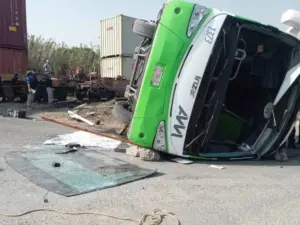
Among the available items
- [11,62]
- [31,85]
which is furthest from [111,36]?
[31,85]

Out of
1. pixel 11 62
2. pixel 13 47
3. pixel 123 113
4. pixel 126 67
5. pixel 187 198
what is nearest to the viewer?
pixel 187 198

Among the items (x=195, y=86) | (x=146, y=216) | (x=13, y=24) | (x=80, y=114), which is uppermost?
(x=13, y=24)

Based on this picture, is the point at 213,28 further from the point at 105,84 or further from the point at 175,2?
the point at 105,84

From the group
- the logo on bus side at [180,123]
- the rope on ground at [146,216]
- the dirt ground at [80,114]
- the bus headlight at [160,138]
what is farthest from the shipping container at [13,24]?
the rope on ground at [146,216]

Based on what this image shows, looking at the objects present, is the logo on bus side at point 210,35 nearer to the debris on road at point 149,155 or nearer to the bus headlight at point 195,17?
the bus headlight at point 195,17

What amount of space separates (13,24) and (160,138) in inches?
419

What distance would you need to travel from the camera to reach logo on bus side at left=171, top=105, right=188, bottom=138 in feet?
16.6

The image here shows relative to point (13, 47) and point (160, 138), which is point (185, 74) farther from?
point (13, 47)

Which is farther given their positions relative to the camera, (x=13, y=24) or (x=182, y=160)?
(x=13, y=24)

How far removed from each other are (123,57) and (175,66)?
467 inches

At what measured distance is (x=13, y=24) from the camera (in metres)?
14.0

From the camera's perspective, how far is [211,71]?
5059 millimetres

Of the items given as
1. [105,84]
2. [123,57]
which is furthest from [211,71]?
[123,57]

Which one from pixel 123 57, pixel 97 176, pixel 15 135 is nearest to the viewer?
pixel 97 176
